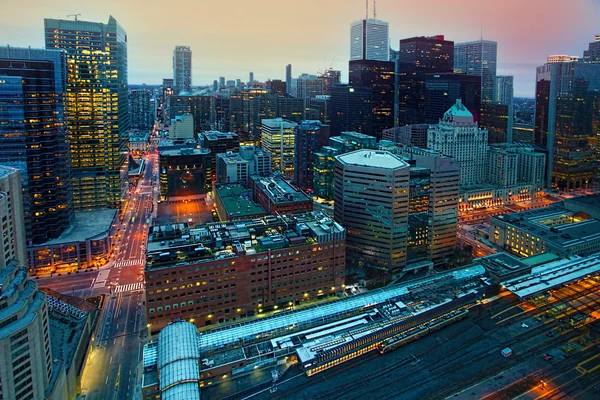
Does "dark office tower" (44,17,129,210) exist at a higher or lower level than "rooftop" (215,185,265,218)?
higher

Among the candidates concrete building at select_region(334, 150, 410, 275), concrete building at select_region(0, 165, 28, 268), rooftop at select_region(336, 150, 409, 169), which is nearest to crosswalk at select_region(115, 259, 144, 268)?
concrete building at select_region(0, 165, 28, 268)

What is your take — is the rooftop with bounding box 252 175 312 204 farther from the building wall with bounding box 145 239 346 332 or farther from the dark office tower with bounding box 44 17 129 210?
the dark office tower with bounding box 44 17 129 210

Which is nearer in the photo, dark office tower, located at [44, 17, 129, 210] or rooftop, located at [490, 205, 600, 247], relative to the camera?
rooftop, located at [490, 205, 600, 247]

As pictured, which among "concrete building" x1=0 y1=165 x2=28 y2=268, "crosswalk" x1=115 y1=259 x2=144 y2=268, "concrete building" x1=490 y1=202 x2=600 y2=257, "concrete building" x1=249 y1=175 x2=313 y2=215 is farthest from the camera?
"concrete building" x1=249 y1=175 x2=313 y2=215

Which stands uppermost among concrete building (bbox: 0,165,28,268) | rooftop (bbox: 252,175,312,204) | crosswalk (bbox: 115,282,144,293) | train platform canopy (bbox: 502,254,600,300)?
concrete building (bbox: 0,165,28,268)

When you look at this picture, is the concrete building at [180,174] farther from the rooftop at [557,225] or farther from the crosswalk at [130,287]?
the rooftop at [557,225]

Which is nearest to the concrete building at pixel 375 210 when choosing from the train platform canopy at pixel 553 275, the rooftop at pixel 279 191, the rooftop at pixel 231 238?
the rooftop at pixel 231 238

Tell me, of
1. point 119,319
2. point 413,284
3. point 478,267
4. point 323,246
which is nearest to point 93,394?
point 119,319

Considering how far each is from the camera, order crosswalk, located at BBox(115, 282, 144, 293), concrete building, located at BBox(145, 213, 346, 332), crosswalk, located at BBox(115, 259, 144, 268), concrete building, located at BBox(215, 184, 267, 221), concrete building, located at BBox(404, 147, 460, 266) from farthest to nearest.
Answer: concrete building, located at BBox(215, 184, 267, 221)
concrete building, located at BBox(404, 147, 460, 266)
crosswalk, located at BBox(115, 259, 144, 268)
crosswalk, located at BBox(115, 282, 144, 293)
concrete building, located at BBox(145, 213, 346, 332)
